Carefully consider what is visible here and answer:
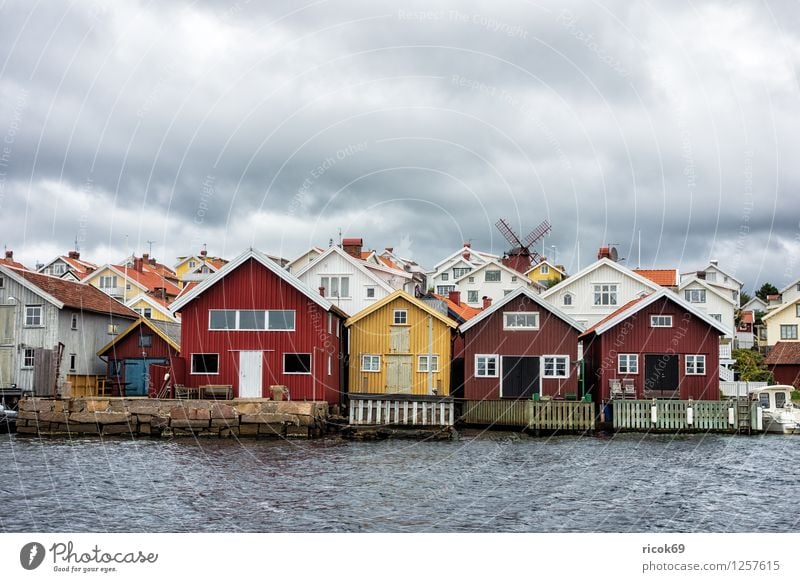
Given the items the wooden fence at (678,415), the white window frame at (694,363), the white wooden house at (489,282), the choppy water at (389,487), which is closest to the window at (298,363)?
the choppy water at (389,487)

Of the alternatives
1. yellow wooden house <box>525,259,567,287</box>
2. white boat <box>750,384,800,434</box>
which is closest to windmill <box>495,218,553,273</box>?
yellow wooden house <box>525,259,567,287</box>

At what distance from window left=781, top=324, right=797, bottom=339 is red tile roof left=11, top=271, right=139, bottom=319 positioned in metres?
63.7

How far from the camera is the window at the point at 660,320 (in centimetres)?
5447

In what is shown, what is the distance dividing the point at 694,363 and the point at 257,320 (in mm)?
25375

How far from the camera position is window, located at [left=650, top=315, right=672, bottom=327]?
179 feet

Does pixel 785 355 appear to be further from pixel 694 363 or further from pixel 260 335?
pixel 260 335

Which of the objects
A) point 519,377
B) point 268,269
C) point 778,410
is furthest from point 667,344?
point 268,269

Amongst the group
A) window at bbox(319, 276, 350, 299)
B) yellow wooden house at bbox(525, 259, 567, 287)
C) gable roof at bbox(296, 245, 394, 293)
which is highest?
yellow wooden house at bbox(525, 259, 567, 287)

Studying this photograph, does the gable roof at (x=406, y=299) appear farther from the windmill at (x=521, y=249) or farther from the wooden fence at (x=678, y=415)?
the windmill at (x=521, y=249)

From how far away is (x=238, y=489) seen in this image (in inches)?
1145

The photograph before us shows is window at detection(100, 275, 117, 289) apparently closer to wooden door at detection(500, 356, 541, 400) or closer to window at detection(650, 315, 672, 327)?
wooden door at detection(500, 356, 541, 400)

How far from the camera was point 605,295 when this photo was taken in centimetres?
7338

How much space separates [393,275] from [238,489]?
47.7m

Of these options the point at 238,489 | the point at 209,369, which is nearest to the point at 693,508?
the point at 238,489
